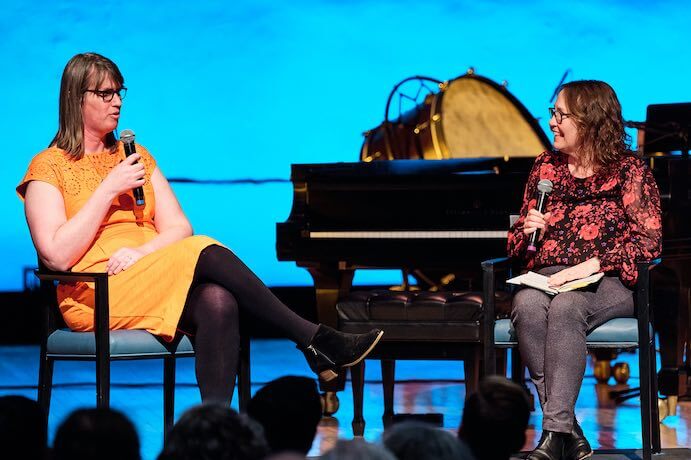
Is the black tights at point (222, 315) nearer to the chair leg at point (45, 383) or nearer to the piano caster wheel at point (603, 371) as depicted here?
the chair leg at point (45, 383)

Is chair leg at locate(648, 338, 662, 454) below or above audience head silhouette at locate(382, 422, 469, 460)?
below

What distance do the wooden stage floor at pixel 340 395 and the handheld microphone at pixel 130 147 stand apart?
26.4 inches

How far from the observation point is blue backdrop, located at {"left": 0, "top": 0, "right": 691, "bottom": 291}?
7973 millimetres

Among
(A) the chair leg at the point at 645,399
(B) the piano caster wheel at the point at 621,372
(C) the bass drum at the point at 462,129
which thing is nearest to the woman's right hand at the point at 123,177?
(A) the chair leg at the point at 645,399

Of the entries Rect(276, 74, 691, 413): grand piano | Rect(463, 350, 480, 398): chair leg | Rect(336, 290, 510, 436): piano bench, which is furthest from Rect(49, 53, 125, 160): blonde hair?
Rect(463, 350, 480, 398): chair leg

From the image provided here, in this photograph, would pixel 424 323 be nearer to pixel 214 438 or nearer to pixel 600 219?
pixel 600 219

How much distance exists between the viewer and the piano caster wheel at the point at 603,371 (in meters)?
5.70

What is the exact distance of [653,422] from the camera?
363 cm

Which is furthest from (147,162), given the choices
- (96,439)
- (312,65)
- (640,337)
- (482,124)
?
(312,65)

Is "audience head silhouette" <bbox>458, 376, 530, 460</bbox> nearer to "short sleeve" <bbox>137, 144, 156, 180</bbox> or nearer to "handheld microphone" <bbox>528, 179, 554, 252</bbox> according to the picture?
"handheld microphone" <bbox>528, 179, 554, 252</bbox>

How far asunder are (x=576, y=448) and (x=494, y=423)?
1.42 m

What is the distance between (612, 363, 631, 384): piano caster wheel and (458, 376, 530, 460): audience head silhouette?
372 cm

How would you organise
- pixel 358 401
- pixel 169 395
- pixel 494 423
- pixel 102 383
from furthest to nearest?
pixel 358 401 → pixel 169 395 → pixel 102 383 → pixel 494 423

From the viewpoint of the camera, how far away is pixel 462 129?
5.66 metres
